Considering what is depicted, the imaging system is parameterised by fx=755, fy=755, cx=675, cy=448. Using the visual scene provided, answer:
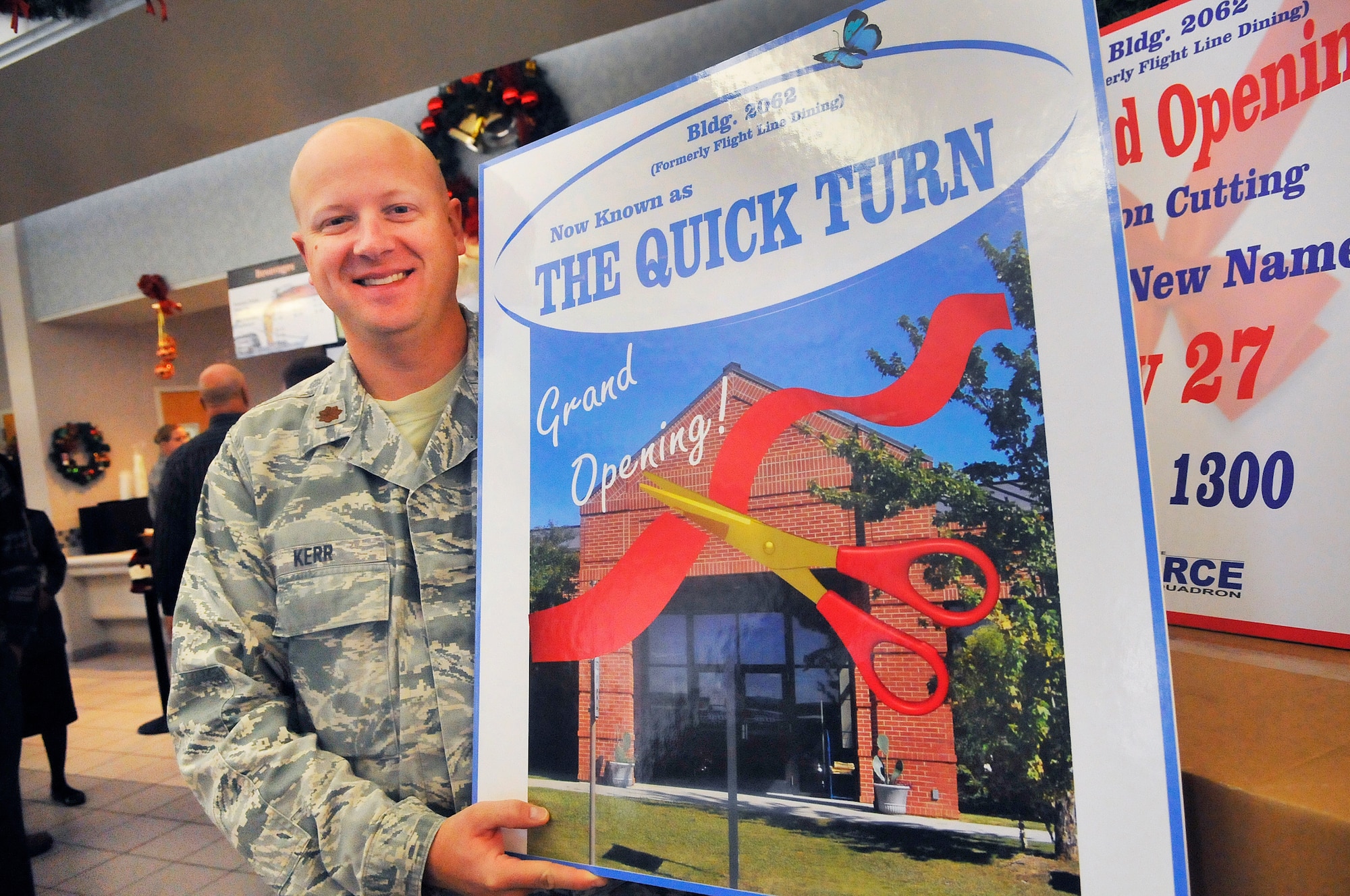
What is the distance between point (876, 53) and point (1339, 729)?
2.11 feet

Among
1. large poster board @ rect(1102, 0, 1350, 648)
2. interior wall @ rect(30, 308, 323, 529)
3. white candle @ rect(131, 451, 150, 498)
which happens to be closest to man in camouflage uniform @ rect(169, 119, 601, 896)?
large poster board @ rect(1102, 0, 1350, 648)

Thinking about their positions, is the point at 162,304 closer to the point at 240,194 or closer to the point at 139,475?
the point at 240,194

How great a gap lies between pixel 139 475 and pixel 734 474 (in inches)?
339

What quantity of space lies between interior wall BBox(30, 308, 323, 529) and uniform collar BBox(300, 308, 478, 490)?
6.12 metres

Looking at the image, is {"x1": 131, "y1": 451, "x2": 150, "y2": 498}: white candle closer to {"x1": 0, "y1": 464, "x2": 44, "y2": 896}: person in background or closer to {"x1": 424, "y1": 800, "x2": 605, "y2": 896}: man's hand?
{"x1": 0, "y1": 464, "x2": 44, "y2": 896}: person in background

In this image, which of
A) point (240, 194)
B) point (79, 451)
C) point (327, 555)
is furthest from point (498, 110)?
point (79, 451)

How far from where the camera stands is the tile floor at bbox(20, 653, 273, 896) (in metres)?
2.79

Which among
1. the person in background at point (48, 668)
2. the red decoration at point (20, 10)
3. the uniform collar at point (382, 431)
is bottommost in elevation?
the person in background at point (48, 668)

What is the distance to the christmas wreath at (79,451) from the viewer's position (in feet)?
22.3

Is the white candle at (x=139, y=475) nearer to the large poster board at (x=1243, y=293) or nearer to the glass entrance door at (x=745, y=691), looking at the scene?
the glass entrance door at (x=745, y=691)

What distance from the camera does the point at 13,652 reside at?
6.97 ft

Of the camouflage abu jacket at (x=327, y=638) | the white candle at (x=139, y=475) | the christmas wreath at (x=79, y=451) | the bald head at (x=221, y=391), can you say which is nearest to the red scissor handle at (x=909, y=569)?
the camouflage abu jacket at (x=327, y=638)

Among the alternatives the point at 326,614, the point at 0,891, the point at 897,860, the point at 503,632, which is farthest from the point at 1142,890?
the point at 0,891

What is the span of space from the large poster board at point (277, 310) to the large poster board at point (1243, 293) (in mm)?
4721
